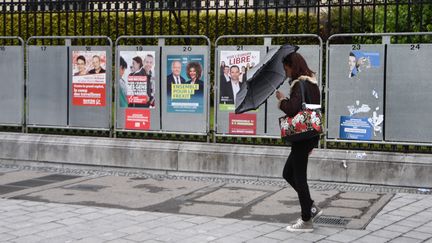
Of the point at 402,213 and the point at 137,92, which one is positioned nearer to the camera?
the point at 402,213

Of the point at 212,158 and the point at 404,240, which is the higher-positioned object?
the point at 212,158

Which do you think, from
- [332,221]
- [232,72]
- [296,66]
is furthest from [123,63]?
[332,221]

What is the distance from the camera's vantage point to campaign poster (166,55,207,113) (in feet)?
32.3

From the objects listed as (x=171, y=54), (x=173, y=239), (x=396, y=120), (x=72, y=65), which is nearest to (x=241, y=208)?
(x=173, y=239)

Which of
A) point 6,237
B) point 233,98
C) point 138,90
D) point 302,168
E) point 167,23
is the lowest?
point 6,237

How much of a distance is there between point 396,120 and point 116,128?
14.1 ft

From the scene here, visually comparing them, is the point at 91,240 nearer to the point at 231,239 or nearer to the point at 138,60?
the point at 231,239

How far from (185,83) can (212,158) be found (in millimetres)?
1216

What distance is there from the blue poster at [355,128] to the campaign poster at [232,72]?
1535 millimetres

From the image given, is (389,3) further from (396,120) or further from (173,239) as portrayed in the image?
(173,239)

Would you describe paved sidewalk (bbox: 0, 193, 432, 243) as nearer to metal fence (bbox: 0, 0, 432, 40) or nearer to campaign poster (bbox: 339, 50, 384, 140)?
campaign poster (bbox: 339, 50, 384, 140)

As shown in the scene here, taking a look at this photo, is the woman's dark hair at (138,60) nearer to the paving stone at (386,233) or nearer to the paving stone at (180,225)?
the paving stone at (180,225)

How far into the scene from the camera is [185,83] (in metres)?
9.92

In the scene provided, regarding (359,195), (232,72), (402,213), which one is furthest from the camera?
(232,72)
